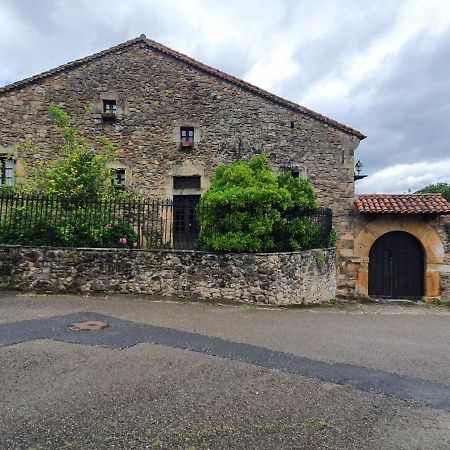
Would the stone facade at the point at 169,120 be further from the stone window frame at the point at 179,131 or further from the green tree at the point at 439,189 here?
the green tree at the point at 439,189

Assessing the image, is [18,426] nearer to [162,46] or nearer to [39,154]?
[39,154]

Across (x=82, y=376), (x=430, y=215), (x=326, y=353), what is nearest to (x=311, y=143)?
(x=430, y=215)

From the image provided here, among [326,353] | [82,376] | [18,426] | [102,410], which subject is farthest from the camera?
[326,353]

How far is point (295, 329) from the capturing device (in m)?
6.73

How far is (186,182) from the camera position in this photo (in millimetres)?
13961

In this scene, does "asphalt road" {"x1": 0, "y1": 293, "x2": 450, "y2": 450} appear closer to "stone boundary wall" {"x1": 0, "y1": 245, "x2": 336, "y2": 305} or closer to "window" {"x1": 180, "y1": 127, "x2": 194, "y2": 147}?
"stone boundary wall" {"x1": 0, "y1": 245, "x2": 336, "y2": 305}

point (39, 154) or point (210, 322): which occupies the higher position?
point (39, 154)

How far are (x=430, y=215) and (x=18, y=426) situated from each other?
1302 cm

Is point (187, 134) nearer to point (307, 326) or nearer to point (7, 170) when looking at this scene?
point (7, 170)

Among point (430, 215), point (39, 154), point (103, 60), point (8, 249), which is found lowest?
point (8, 249)

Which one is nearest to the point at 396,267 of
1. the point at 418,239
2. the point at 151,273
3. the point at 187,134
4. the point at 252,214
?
the point at 418,239

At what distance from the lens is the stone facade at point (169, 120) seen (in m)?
13.5

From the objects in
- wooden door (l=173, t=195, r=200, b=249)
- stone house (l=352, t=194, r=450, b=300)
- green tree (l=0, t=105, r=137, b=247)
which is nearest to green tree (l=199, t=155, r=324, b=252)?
wooden door (l=173, t=195, r=200, b=249)

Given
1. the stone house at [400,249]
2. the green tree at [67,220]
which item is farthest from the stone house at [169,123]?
the green tree at [67,220]
